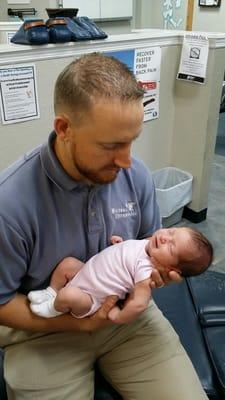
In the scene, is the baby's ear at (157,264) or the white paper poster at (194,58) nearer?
the baby's ear at (157,264)

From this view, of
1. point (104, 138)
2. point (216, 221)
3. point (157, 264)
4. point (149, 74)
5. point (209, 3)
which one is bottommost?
point (216, 221)

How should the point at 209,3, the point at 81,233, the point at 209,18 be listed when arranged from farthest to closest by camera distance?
the point at 209,18, the point at 209,3, the point at 81,233

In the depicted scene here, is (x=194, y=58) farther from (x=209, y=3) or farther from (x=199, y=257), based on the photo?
(x=209, y=3)

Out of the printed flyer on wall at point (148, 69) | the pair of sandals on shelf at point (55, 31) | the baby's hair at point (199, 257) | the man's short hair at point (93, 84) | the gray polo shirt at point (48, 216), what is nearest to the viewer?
the man's short hair at point (93, 84)

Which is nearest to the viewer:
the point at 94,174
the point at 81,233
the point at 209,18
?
the point at 94,174

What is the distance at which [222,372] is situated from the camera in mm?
1146

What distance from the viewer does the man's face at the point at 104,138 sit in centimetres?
81

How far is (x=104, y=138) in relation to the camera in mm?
829

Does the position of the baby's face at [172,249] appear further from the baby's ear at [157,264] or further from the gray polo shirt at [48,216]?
the gray polo shirt at [48,216]

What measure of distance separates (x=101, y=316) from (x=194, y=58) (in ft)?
5.46

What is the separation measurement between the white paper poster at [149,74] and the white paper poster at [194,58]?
15 centimetres

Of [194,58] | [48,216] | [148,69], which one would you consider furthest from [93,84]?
[194,58]

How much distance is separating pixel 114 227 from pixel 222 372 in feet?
1.75

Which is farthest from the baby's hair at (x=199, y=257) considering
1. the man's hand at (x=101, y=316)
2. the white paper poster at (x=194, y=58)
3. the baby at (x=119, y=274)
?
the white paper poster at (x=194, y=58)
